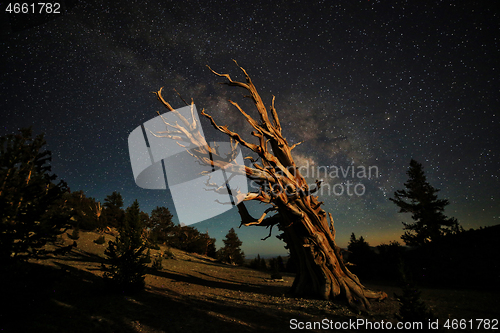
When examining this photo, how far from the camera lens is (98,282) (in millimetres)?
9195

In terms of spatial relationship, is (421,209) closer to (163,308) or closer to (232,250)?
(163,308)

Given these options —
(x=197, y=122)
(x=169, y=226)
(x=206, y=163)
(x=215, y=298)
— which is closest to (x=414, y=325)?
(x=215, y=298)

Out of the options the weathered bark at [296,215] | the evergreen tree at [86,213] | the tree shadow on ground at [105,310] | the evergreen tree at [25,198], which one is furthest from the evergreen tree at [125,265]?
the evergreen tree at [86,213]

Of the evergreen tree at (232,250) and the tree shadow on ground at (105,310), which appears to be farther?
the evergreen tree at (232,250)

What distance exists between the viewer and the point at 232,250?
48.1 meters

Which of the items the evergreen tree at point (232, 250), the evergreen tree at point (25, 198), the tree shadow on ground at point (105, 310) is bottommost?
the evergreen tree at point (232, 250)

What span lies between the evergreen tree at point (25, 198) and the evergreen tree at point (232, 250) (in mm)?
43908

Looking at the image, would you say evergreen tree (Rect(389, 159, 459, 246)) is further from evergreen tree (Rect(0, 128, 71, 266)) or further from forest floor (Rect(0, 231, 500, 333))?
evergreen tree (Rect(0, 128, 71, 266))

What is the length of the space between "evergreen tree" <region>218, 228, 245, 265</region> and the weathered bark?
129ft

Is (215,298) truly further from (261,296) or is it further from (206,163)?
(206,163)

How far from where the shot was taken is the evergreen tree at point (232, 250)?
46.2 metres

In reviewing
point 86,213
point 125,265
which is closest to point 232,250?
point 86,213

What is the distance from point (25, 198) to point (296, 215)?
9266 millimetres

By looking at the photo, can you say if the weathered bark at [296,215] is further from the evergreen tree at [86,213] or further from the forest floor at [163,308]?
the evergreen tree at [86,213]
